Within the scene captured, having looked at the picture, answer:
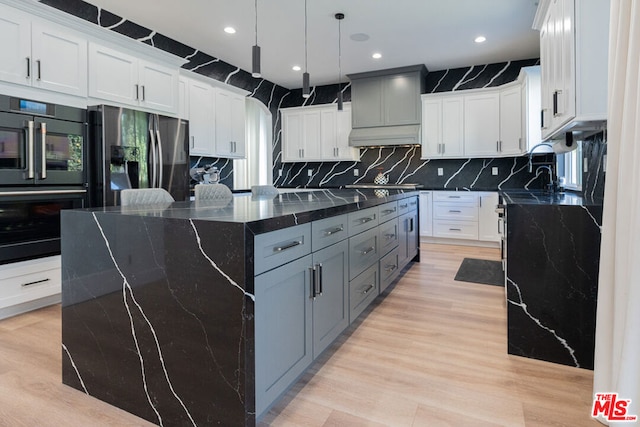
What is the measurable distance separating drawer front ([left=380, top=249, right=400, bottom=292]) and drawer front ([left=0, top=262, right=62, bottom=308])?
8.29 ft

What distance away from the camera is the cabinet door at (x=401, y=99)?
569 cm

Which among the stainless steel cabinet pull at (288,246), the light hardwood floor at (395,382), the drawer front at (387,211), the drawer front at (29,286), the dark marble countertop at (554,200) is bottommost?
the light hardwood floor at (395,382)

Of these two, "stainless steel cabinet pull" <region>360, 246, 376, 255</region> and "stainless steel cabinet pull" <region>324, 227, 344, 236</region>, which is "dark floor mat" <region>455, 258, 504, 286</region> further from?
"stainless steel cabinet pull" <region>324, 227, 344, 236</region>

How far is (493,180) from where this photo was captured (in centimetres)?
566

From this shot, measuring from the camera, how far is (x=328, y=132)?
6.46m

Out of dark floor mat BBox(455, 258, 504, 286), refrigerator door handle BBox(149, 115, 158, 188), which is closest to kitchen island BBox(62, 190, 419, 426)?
refrigerator door handle BBox(149, 115, 158, 188)

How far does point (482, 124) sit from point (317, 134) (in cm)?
268

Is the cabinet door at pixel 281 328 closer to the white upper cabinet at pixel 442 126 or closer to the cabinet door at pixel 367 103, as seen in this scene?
the white upper cabinet at pixel 442 126

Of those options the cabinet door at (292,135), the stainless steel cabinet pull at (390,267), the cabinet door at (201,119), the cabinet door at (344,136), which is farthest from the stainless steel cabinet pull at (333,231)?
the cabinet door at (292,135)

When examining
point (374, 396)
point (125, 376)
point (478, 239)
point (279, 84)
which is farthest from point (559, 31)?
point (279, 84)

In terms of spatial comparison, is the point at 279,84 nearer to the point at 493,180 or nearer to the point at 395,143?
the point at 395,143

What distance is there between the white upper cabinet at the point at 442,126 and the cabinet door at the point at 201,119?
3163mm

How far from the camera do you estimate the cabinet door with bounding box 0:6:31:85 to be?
8.41 ft

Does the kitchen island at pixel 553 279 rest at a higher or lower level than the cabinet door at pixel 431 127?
lower
